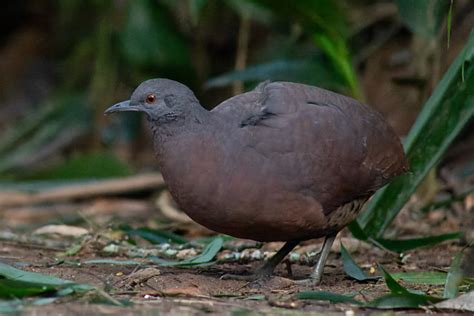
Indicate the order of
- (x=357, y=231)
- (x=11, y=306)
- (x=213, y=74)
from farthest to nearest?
1. (x=213, y=74)
2. (x=357, y=231)
3. (x=11, y=306)

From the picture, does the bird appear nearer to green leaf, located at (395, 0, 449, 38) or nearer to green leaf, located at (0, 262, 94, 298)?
green leaf, located at (0, 262, 94, 298)

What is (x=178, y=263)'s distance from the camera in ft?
13.7

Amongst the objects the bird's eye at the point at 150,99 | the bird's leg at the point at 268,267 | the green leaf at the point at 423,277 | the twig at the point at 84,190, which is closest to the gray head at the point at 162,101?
the bird's eye at the point at 150,99

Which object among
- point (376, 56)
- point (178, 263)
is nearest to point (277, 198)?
point (178, 263)

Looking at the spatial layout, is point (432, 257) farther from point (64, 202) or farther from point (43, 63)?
point (43, 63)

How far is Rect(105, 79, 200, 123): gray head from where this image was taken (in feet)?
12.7

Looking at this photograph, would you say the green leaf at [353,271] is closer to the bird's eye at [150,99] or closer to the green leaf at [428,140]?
the green leaf at [428,140]

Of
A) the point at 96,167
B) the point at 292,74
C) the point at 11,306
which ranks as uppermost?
the point at 292,74

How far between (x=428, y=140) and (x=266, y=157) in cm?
141

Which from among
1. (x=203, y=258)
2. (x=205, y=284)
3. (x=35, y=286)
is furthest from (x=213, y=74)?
(x=35, y=286)

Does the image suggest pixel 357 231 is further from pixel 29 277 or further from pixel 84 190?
pixel 84 190

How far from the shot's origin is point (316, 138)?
12.6 feet

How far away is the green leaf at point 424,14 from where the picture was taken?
198 inches

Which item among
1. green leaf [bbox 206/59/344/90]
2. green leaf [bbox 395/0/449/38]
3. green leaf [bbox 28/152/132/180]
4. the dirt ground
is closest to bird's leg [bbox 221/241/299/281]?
the dirt ground
